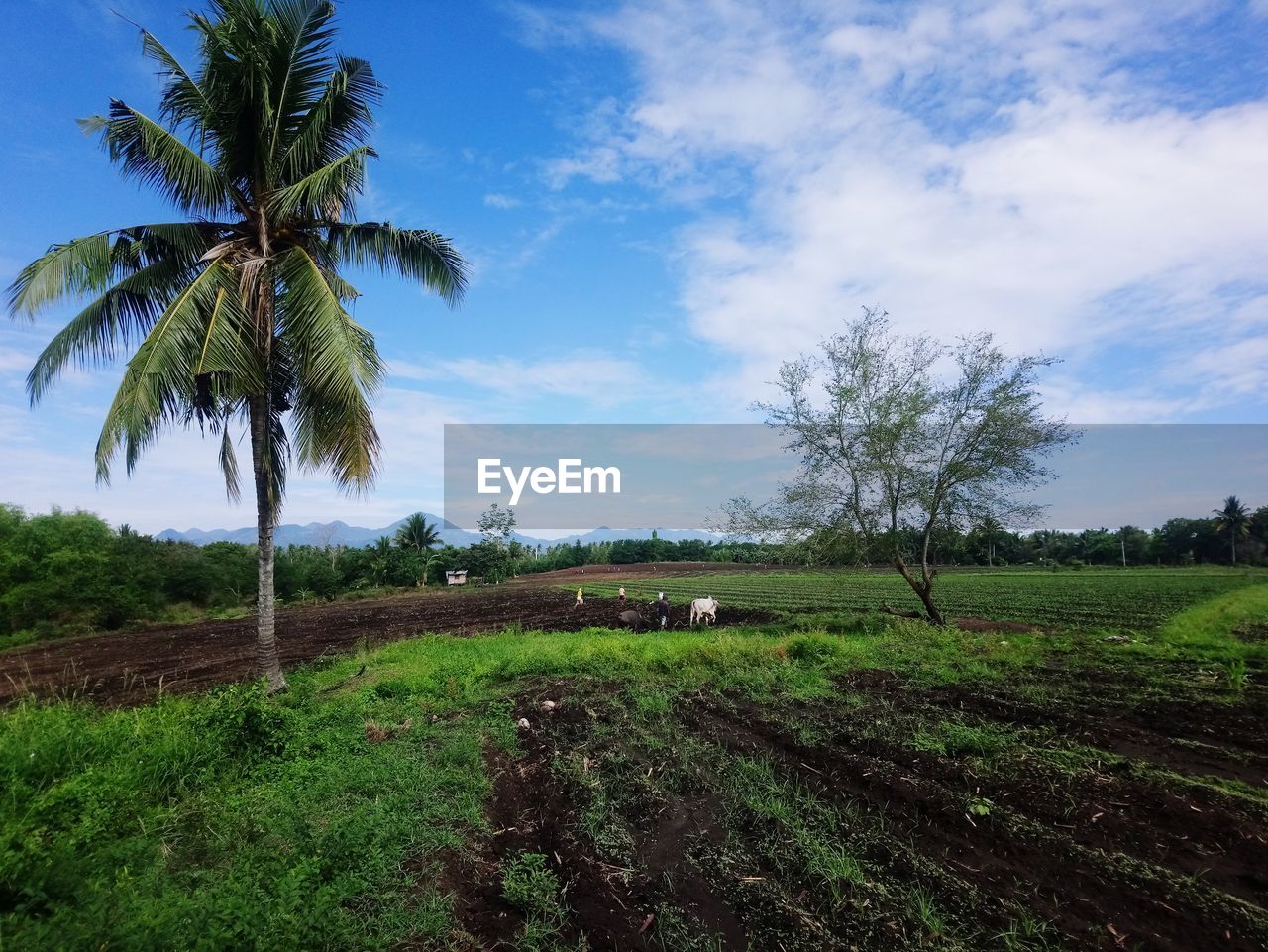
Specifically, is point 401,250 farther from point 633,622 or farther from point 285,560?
point 285,560

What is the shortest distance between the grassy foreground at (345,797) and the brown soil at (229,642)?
287 centimetres

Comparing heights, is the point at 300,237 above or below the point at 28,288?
above

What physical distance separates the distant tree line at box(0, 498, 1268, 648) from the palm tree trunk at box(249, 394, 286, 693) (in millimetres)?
12025

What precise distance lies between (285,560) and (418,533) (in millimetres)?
15340

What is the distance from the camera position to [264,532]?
349 inches

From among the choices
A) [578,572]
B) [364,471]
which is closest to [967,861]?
[364,471]

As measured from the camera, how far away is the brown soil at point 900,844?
323 cm

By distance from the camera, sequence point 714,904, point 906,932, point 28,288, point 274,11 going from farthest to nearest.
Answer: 1. point 274,11
2. point 28,288
3. point 714,904
4. point 906,932

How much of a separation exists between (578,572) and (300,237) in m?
54.7

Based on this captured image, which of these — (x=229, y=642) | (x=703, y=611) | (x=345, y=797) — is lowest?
(x=229, y=642)

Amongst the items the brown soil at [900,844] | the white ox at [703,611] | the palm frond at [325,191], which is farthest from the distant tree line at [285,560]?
the palm frond at [325,191]

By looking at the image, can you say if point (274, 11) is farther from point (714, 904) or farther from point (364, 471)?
point (714, 904)

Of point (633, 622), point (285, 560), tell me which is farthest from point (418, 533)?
point (633, 622)

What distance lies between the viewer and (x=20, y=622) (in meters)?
22.1
